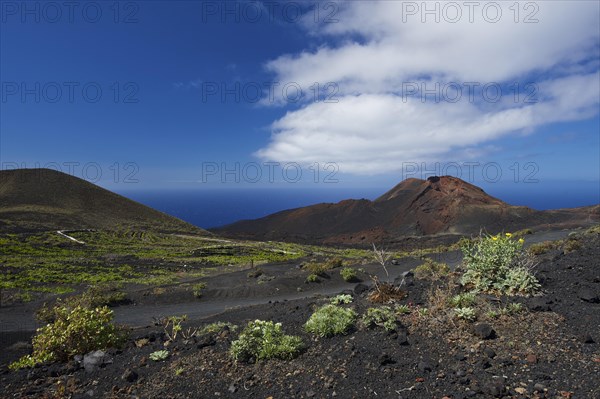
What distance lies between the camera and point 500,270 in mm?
8148

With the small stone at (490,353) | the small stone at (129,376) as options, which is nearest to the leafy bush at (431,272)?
the small stone at (490,353)

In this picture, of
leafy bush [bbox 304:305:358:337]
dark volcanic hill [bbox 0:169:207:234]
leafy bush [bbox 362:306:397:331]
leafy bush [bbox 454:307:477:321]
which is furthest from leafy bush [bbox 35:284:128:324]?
dark volcanic hill [bbox 0:169:207:234]

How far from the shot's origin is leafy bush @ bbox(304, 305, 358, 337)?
275 inches

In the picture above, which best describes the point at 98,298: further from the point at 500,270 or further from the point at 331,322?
the point at 500,270

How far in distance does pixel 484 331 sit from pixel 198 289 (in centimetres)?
1700

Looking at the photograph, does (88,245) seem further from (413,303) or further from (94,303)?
(413,303)

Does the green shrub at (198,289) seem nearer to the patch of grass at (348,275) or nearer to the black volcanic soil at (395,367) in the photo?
the patch of grass at (348,275)

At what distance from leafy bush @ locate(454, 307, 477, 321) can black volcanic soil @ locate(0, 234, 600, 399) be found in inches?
8.0

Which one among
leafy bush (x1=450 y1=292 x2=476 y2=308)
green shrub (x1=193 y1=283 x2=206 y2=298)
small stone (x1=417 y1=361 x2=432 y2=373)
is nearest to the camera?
small stone (x1=417 y1=361 x2=432 y2=373)

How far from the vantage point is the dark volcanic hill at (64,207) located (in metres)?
58.7

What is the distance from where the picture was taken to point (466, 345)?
5891 mm

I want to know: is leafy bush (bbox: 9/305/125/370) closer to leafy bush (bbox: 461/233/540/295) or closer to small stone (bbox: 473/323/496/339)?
small stone (bbox: 473/323/496/339)

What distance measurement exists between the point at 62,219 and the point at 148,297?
5236 cm

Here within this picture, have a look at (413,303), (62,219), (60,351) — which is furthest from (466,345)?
(62,219)
